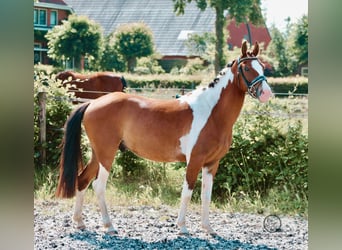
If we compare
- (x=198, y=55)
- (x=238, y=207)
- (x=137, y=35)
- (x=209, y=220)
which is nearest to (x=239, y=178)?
(x=238, y=207)

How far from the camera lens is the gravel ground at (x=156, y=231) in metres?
3.66

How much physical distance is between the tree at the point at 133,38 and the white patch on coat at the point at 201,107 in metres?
2.87

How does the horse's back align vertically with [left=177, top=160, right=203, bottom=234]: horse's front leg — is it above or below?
above

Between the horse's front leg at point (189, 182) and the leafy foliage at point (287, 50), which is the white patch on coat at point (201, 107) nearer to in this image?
the horse's front leg at point (189, 182)

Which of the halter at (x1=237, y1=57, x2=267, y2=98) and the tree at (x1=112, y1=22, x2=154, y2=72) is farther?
the tree at (x1=112, y1=22, x2=154, y2=72)

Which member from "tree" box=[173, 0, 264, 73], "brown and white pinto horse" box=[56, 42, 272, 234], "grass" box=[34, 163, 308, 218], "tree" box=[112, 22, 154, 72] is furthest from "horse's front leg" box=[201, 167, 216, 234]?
"tree" box=[112, 22, 154, 72]

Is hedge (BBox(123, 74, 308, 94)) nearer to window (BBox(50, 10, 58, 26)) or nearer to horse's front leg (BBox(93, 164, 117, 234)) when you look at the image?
window (BBox(50, 10, 58, 26))

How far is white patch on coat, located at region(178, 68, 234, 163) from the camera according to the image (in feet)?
11.8

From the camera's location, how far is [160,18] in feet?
22.0

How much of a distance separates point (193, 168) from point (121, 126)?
1.92 ft

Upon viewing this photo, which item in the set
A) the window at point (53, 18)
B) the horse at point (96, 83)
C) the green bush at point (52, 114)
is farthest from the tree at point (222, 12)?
the green bush at point (52, 114)

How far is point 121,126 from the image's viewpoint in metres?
3.81

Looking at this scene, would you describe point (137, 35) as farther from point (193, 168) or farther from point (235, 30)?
point (193, 168)

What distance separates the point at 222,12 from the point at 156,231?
323 centimetres
